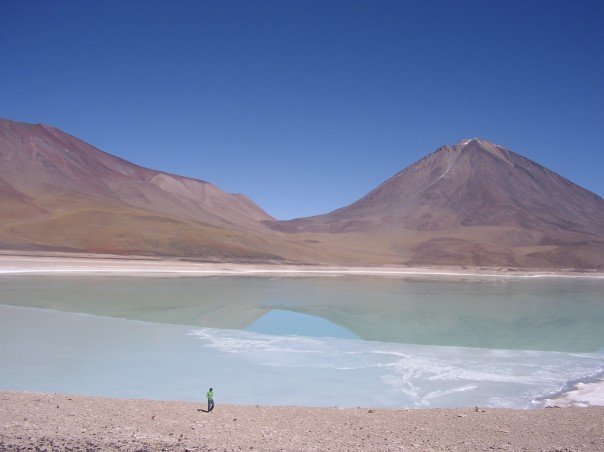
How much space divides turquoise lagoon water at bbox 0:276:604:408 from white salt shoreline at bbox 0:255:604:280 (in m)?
10.2

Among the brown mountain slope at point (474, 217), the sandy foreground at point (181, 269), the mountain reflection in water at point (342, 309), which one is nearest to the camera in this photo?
the mountain reflection in water at point (342, 309)

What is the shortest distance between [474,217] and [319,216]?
40956 mm

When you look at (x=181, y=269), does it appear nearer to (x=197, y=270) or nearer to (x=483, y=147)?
(x=197, y=270)

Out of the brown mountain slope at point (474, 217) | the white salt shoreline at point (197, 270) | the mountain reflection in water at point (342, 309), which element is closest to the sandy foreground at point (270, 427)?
the mountain reflection in water at point (342, 309)

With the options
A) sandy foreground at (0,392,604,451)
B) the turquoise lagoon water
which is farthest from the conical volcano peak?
sandy foreground at (0,392,604,451)

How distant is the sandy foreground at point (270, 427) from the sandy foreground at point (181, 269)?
101 ft

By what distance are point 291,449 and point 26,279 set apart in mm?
30061

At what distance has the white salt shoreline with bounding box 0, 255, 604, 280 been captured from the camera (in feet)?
125

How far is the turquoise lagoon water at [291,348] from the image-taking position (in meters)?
10.0

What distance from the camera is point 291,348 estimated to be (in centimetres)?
1441

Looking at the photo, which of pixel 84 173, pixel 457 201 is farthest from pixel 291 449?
pixel 457 201

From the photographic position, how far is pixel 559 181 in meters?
136

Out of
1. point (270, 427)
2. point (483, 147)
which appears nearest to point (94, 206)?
point (270, 427)

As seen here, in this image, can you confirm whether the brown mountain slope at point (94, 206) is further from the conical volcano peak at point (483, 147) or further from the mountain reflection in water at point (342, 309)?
the conical volcano peak at point (483, 147)
